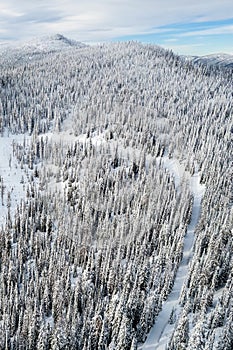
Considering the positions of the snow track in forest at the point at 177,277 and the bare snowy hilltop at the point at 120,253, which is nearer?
the bare snowy hilltop at the point at 120,253

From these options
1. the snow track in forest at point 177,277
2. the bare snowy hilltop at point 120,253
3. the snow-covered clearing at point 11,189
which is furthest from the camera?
the snow-covered clearing at point 11,189

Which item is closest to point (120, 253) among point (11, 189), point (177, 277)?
point (177, 277)

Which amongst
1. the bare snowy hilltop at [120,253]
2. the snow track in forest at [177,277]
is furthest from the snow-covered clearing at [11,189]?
the snow track in forest at [177,277]

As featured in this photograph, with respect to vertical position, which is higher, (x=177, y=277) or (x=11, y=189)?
(x=11, y=189)

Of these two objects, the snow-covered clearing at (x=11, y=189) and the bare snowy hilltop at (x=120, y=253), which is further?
the snow-covered clearing at (x=11, y=189)

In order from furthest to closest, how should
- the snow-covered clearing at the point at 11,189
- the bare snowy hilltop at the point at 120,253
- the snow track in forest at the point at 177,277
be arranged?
the snow-covered clearing at the point at 11,189, the snow track in forest at the point at 177,277, the bare snowy hilltop at the point at 120,253

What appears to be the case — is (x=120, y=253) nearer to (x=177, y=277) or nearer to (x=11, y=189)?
(x=177, y=277)

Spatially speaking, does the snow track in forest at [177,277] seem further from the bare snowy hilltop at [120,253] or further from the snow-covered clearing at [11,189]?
the snow-covered clearing at [11,189]

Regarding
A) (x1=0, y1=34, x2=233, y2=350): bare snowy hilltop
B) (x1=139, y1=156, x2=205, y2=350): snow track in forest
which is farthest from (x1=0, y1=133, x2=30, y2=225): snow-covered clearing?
(x1=139, y1=156, x2=205, y2=350): snow track in forest

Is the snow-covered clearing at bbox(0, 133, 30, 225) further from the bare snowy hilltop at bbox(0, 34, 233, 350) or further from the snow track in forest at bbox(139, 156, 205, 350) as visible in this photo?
the snow track in forest at bbox(139, 156, 205, 350)

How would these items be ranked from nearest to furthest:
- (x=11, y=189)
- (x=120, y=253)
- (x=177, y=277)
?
(x=177, y=277) < (x=120, y=253) < (x=11, y=189)
